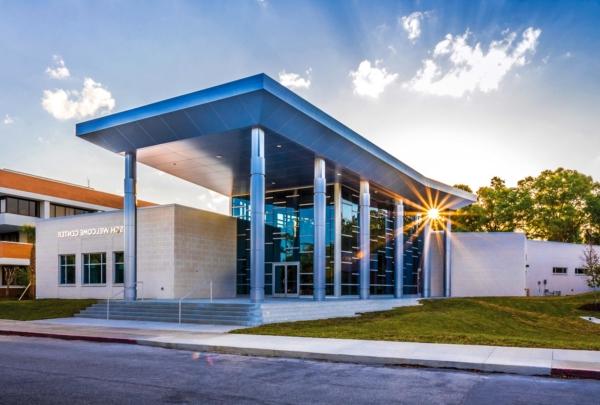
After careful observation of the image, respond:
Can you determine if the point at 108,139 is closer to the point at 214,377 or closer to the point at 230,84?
the point at 230,84

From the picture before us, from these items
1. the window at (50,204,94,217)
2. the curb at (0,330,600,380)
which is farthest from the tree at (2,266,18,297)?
the curb at (0,330,600,380)

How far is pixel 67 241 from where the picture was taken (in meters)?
39.5

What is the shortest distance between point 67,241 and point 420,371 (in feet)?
114

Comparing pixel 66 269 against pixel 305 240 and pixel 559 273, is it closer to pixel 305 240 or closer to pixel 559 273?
pixel 305 240

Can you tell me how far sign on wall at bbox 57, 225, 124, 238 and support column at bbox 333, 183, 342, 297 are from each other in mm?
14762

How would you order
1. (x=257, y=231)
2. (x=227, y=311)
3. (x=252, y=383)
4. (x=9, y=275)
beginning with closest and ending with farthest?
(x=252, y=383), (x=227, y=311), (x=257, y=231), (x=9, y=275)

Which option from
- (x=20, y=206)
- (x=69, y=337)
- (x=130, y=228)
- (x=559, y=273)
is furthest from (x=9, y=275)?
(x=559, y=273)

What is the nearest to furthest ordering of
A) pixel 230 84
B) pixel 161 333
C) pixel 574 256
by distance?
1. pixel 161 333
2. pixel 230 84
3. pixel 574 256

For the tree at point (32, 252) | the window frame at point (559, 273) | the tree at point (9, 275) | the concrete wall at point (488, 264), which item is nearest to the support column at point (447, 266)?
the concrete wall at point (488, 264)

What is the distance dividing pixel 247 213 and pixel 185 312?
19609 millimetres

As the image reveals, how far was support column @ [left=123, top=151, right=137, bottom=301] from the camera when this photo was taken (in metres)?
30.0

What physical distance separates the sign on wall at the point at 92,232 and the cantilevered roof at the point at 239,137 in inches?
225

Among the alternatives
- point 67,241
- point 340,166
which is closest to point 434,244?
point 340,166

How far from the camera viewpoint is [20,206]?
57406mm
